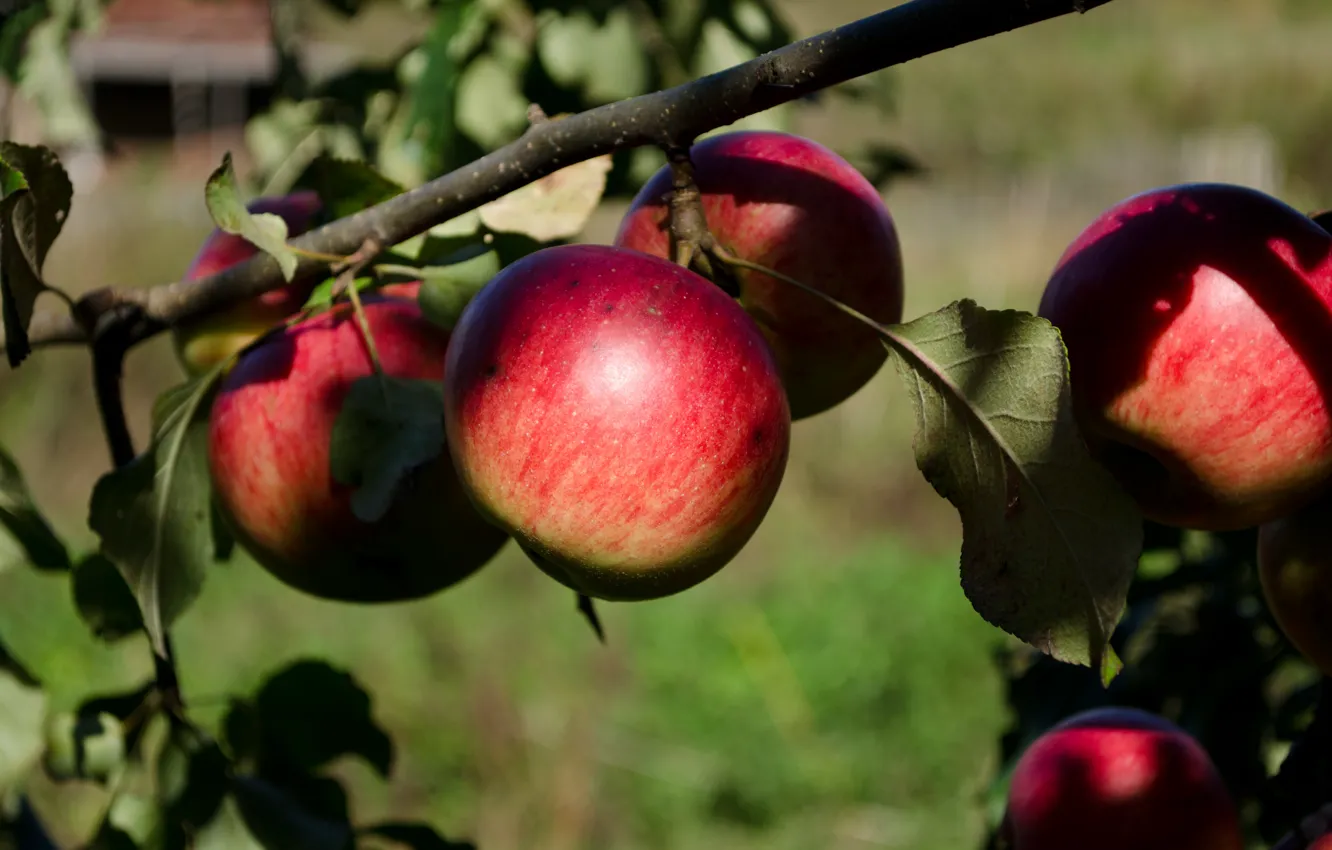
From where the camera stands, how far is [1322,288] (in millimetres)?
601

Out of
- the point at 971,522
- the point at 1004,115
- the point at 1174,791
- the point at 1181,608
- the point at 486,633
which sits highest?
the point at 971,522

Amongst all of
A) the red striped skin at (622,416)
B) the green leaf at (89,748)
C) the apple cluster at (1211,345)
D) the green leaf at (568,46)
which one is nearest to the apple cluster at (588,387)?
the red striped skin at (622,416)

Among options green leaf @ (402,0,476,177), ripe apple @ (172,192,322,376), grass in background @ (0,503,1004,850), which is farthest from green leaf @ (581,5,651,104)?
grass in background @ (0,503,1004,850)

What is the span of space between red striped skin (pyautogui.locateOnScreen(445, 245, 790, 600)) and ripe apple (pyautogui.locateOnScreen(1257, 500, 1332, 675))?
0.94ft

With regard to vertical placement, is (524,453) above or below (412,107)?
above

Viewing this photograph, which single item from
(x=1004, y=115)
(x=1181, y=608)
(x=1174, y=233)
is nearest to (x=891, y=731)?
(x=1181, y=608)

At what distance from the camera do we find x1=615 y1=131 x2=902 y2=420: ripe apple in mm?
668

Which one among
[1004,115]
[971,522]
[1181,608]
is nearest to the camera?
[971,522]

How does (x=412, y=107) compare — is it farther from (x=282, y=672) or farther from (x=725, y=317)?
(x=725, y=317)

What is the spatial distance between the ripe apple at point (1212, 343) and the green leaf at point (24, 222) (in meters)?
0.50

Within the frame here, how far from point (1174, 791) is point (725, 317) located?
45 cm

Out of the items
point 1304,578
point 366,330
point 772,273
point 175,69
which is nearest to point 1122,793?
point 1304,578

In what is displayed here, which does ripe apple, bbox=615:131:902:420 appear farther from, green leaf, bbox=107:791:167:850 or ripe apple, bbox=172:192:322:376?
green leaf, bbox=107:791:167:850

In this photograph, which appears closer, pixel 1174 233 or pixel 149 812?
pixel 1174 233
